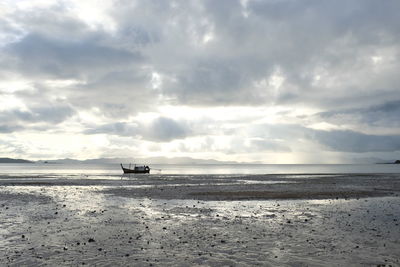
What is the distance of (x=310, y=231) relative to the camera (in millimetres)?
16906

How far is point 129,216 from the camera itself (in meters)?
21.8

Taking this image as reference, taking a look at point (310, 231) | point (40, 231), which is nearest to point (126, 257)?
point (40, 231)

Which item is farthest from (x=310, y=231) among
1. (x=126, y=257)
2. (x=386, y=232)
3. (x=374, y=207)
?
(x=374, y=207)

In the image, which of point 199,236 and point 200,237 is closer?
point 200,237

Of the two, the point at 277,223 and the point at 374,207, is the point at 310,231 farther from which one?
the point at 374,207

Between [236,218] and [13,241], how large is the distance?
12063mm

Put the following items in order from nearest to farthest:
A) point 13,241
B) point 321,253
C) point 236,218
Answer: point 321,253
point 13,241
point 236,218

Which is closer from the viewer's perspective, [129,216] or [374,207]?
[129,216]

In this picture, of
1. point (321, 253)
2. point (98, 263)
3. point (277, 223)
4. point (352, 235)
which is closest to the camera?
point (98, 263)

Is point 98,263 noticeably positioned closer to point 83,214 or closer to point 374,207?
point 83,214

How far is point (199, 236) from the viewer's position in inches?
622

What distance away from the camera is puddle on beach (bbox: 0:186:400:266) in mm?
12266

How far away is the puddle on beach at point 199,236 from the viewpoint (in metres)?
12.3

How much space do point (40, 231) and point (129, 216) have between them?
19.5 feet
